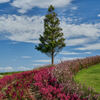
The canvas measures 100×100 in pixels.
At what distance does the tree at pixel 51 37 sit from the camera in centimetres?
2694

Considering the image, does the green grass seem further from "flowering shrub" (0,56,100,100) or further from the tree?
the tree

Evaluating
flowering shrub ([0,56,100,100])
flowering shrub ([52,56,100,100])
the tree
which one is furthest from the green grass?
the tree

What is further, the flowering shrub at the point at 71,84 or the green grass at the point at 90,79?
the green grass at the point at 90,79

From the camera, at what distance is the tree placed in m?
26.9

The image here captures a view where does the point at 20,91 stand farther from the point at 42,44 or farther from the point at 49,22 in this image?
the point at 49,22

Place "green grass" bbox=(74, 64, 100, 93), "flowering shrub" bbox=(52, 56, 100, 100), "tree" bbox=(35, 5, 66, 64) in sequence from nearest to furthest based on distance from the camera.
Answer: "flowering shrub" bbox=(52, 56, 100, 100)
"green grass" bbox=(74, 64, 100, 93)
"tree" bbox=(35, 5, 66, 64)

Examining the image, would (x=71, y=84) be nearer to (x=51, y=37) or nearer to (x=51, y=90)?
(x=51, y=90)

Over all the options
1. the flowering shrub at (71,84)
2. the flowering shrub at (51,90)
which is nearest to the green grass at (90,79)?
the flowering shrub at (71,84)

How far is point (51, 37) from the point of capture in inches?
1075

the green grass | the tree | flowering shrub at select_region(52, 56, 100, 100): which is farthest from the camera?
the tree

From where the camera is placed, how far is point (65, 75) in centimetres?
830

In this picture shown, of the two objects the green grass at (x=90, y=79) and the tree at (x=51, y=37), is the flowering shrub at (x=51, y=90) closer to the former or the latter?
the green grass at (x=90, y=79)

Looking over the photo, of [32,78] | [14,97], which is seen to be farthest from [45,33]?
[14,97]

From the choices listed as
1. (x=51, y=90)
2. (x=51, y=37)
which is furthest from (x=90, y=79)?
(x=51, y=37)
